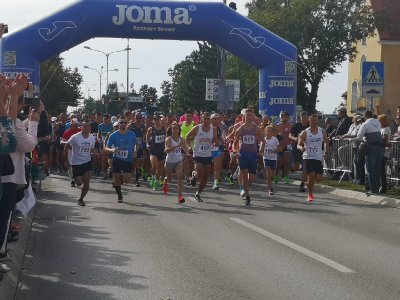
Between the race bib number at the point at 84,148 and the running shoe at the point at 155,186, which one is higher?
the race bib number at the point at 84,148

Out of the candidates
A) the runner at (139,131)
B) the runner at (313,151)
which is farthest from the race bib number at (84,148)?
the runner at (139,131)

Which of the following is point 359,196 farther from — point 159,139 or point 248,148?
point 159,139

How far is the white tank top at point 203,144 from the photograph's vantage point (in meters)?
17.0

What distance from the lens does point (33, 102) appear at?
9344 mm

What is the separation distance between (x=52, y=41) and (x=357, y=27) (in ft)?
127

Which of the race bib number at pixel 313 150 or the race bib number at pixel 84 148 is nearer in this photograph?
the race bib number at pixel 84 148

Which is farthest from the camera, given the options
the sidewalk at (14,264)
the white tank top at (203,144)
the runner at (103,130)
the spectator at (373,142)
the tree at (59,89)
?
the tree at (59,89)

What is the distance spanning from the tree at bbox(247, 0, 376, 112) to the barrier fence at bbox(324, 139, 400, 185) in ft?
122

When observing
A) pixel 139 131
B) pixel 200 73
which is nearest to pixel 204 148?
pixel 139 131

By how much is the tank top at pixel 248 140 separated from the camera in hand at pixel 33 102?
733 cm

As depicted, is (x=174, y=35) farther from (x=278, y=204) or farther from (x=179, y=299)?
(x=179, y=299)

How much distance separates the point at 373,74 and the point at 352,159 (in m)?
3.02

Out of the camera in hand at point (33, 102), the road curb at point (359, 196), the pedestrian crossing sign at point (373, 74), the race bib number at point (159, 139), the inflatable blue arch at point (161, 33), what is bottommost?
the road curb at point (359, 196)

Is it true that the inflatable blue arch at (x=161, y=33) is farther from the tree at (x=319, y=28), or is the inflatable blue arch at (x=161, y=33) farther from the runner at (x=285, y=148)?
the tree at (x=319, y=28)
